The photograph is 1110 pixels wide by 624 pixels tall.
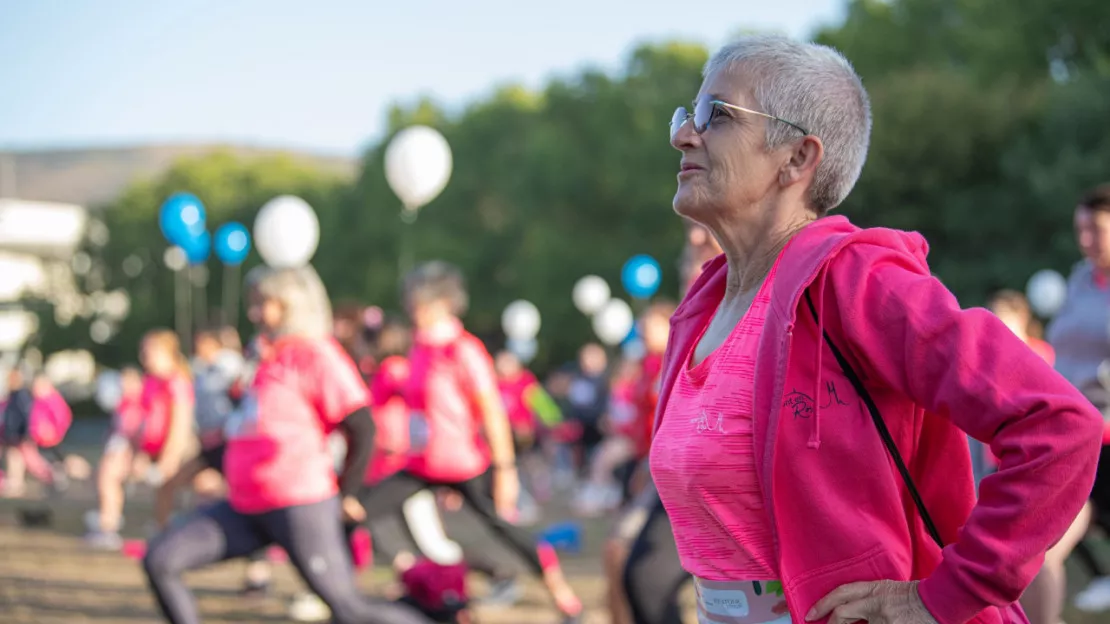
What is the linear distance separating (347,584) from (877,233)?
375 cm

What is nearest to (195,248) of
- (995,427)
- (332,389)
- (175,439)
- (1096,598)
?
(175,439)

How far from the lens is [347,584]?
5270 millimetres

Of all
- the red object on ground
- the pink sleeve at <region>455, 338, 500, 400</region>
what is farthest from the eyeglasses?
the red object on ground

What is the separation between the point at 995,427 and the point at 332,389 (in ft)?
13.9

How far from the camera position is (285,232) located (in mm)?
10562

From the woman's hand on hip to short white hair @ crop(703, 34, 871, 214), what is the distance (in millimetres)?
697

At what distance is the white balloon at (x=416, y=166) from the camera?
437 inches

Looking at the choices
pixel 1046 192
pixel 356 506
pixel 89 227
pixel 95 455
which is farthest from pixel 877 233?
pixel 89 227

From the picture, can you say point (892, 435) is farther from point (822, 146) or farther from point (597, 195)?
point (597, 195)

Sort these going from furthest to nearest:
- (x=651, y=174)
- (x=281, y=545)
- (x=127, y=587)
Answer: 1. (x=651, y=174)
2. (x=127, y=587)
3. (x=281, y=545)

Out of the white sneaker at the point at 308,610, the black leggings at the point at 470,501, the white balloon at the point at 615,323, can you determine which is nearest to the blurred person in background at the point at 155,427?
the white sneaker at the point at 308,610

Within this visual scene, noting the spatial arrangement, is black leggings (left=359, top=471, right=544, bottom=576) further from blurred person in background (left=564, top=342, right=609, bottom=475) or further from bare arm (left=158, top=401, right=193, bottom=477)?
blurred person in background (left=564, top=342, right=609, bottom=475)

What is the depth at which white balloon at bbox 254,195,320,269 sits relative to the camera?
1055 cm

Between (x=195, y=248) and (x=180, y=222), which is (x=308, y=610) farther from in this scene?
(x=180, y=222)
